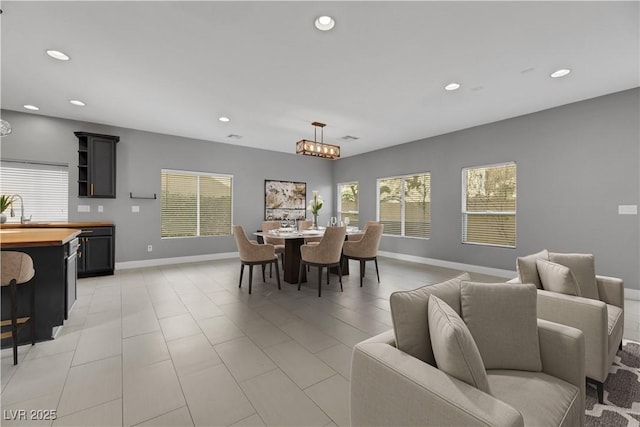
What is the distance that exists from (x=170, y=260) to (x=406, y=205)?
557 cm

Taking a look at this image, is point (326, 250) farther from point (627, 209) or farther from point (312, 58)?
point (627, 209)

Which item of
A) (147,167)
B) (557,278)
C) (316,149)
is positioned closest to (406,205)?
(316,149)

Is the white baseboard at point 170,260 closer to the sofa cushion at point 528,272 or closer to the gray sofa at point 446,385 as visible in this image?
the gray sofa at point 446,385

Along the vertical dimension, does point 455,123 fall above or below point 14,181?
above

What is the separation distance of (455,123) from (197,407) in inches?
217

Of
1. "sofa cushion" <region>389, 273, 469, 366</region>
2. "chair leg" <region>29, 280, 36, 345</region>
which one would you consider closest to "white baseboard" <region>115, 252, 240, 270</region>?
"chair leg" <region>29, 280, 36, 345</region>

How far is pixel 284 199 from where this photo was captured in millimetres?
7555

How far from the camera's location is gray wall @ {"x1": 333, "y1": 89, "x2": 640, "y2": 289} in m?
3.71

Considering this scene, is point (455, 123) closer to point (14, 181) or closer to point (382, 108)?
point (382, 108)

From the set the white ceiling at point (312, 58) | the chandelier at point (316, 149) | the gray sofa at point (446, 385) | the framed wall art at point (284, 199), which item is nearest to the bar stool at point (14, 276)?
the white ceiling at point (312, 58)

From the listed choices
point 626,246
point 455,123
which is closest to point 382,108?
point 455,123

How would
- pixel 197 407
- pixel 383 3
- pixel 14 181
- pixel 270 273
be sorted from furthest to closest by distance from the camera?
pixel 270 273 < pixel 14 181 < pixel 383 3 < pixel 197 407

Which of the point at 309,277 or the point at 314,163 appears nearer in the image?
the point at 309,277

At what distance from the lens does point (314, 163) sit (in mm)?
8141
